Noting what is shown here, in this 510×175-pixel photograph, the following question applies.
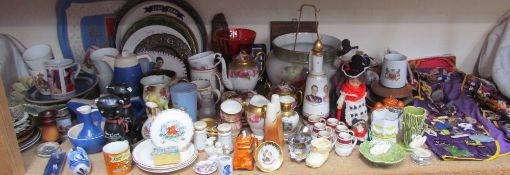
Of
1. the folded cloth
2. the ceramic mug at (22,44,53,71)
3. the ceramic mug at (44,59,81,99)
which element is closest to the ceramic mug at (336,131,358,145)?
the ceramic mug at (44,59,81,99)

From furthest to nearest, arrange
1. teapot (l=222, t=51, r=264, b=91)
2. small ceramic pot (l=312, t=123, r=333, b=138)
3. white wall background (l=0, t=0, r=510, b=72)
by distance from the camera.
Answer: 1. white wall background (l=0, t=0, r=510, b=72)
2. teapot (l=222, t=51, r=264, b=91)
3. small ceramic pot (l=312, t=123, r=333, b=138)

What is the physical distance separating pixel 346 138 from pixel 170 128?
40cm

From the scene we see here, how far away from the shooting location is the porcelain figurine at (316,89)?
1.00 meters

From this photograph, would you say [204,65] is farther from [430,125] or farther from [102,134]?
[430,125]

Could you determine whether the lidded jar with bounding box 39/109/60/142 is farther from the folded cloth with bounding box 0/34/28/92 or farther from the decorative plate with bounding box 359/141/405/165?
the decorative plate with bounding box 359/141/405/165

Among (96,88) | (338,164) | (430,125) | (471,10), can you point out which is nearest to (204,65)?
(96,88)

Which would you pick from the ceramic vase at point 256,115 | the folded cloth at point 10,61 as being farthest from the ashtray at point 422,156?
the folded cloth at point 10,61

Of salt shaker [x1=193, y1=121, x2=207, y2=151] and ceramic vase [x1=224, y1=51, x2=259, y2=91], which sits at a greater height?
ceramic vase [x1=224, y1=51, x2=259, y2=91]

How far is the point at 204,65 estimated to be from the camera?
1.11 m

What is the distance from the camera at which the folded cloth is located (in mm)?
1155

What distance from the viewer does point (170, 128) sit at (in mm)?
880

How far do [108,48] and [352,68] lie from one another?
671mm

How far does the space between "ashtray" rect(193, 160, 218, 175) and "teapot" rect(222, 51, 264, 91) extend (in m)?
0.28

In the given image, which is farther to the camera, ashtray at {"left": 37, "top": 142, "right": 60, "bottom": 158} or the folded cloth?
the folded cloth
